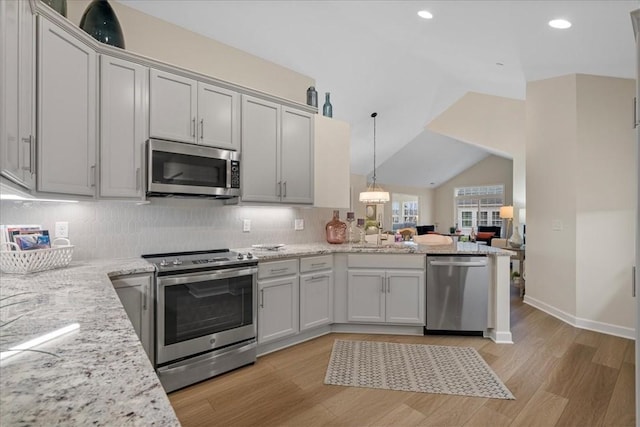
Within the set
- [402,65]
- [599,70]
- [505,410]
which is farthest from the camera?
[402,65]

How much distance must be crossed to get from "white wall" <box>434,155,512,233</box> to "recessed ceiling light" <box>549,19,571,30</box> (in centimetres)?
941

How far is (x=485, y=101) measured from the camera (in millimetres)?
7340

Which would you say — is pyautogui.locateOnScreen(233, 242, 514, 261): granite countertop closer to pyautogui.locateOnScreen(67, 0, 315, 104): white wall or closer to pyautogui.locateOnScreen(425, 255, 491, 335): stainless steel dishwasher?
pyautogui.locateOnScreen(425, 255, 491, 335): stainless steel dishwasher

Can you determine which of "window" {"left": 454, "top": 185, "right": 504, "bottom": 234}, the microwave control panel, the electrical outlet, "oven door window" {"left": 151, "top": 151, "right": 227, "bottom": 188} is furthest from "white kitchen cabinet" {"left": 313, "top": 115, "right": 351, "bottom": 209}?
"window" {"left": 454, "top": 185, "right": 504, "bottom": 234}

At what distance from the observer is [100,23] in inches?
88.7

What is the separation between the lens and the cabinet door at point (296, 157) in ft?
10.6

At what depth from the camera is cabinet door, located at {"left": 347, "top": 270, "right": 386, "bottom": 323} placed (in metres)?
3.32

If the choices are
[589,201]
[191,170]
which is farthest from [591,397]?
[191,170]

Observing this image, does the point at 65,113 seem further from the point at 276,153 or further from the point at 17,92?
the point at 276,153

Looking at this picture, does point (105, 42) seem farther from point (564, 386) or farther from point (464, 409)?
point (564, 386)

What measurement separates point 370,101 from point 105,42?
4.05 m

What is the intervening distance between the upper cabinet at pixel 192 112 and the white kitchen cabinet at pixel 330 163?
95 centimetres

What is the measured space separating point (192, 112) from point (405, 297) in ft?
8.42

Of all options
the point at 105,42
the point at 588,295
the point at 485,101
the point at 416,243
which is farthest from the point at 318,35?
the point at 485,101
